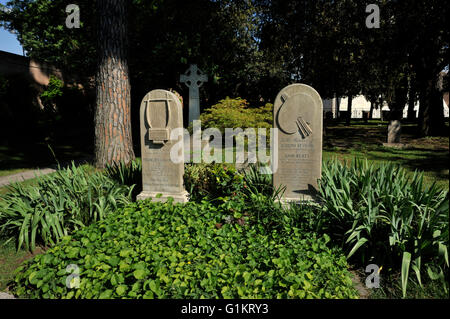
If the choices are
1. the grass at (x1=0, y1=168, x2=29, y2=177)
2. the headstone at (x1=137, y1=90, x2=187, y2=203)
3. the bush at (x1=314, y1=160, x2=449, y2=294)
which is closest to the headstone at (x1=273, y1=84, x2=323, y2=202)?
the bush at (x1=314, y1=160, x2=449, y2=294)

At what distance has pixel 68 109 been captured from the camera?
50.7ft

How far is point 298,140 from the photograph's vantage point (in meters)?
4.72

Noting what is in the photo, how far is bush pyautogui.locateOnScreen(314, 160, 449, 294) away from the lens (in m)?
2.88

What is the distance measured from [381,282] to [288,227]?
3.90 feet

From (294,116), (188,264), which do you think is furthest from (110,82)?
(188,264)

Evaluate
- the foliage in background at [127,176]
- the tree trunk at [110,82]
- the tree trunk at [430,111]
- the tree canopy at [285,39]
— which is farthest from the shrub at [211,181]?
the tree trunk at [430,111]

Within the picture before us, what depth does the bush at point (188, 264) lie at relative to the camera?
270 centimetres

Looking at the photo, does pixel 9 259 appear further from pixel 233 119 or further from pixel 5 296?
pixel 233 119

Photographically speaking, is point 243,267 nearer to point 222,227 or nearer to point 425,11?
point 222,227

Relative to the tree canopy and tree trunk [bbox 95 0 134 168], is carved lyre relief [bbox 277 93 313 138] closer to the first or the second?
tree trunk [bbox 95 0 134 168]

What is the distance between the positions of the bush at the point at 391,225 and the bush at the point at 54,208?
329 cm

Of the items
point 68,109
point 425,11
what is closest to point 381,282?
point 425,11

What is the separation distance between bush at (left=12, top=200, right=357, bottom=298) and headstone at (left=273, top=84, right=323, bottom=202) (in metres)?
1.17
